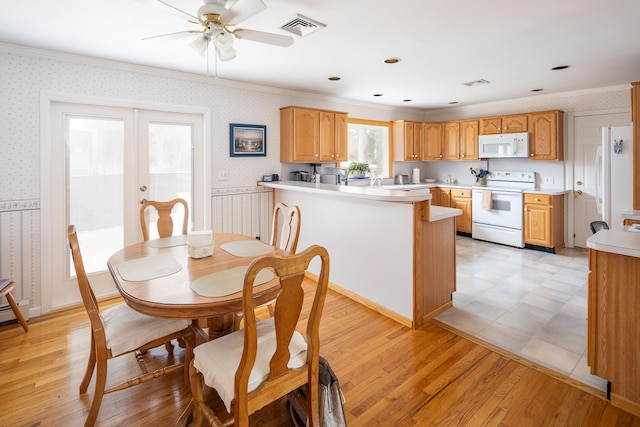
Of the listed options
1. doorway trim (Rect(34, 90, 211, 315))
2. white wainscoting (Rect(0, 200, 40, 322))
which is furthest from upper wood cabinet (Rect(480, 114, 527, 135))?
white wainscoting (Rect(0, 200, 40, 322))

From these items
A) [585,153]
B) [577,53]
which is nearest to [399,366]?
[577,53]

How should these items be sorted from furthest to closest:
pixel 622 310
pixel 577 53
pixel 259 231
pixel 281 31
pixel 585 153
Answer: pixel 585 153, pixel 259 231, pixel 577 53, pixel 281 31, pixel 622 310

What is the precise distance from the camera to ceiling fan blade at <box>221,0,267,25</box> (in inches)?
70.4

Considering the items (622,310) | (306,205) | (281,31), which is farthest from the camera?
(306,205)

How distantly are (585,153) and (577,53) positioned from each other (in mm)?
2435

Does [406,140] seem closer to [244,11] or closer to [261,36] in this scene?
[261,36]

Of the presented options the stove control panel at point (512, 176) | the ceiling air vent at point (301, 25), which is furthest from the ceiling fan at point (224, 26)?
the stove control panel at point (512, 176)

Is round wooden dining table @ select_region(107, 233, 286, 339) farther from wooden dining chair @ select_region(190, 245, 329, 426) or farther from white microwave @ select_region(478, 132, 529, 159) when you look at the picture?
white microwave @ select_region(478, 132, 529, 159)

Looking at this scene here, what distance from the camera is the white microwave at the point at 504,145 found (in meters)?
5.36

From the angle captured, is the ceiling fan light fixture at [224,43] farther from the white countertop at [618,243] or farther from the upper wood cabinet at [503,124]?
the upper wood cabinet at [503,124]

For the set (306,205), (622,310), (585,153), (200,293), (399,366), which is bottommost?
(399,366)

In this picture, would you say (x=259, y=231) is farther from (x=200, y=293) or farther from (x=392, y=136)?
(x=392, y=136)

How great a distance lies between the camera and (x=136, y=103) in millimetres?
3508

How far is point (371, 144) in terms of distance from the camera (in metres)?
6.37
